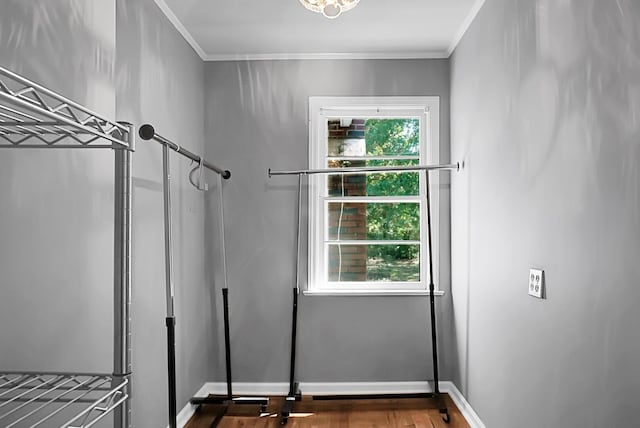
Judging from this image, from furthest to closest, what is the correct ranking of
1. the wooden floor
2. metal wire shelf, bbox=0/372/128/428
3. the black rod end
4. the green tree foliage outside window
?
the green tree foliage outside window → the wooden floor → the black rod end → metal wire shelf, bbox=0/372/128/428

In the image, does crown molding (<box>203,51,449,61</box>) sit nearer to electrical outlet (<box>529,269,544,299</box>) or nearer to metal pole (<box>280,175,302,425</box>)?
metal pole (<box>280,175,302,425</box>)

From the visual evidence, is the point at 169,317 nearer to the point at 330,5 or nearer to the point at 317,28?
the point at 330,5

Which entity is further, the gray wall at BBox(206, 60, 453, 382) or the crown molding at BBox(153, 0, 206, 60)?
the gray wall at BBox(206, 60, 453, 382)

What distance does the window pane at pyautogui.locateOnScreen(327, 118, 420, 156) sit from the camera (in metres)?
3.94

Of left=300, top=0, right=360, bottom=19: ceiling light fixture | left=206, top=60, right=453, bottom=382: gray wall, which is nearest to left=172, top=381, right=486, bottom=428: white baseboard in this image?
left=206, top=60, right=453, bottom=382: gray wall

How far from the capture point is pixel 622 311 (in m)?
1.53

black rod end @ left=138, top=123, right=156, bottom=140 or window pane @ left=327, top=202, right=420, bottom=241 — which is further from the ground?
black rod end @ left=138, top=123, right=156, bottom=140

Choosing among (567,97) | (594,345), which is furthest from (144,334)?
(567,97)

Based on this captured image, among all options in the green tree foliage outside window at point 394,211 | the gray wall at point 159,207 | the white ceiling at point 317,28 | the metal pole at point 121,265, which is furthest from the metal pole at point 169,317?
the green tree foliage outside window at point 394,211

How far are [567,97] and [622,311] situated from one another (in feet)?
2.56

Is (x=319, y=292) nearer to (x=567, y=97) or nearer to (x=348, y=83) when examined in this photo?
(x=348, y=83)

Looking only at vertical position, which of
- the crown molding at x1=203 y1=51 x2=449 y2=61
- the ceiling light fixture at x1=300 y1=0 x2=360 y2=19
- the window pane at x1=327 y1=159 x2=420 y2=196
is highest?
the crown molding at x1=203 y1=51 x2=449 y2=61

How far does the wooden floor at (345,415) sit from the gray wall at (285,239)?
9.4 inches

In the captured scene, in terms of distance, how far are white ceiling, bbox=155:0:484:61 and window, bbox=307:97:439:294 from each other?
0.36 metres
